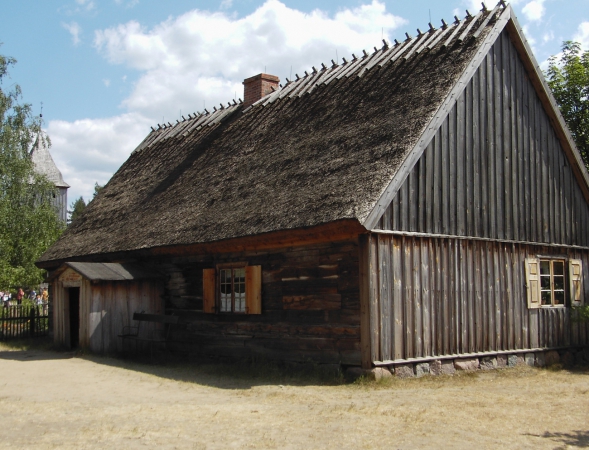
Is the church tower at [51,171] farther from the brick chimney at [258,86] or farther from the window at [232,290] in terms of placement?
the window at [232,290]

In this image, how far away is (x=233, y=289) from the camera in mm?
13922

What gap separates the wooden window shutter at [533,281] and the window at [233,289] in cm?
571

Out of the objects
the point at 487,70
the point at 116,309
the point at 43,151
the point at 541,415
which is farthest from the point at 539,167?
the point at 43,151

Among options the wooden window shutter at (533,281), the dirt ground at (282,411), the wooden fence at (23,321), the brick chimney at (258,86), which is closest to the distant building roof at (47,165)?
the wooden fence at (23,321)

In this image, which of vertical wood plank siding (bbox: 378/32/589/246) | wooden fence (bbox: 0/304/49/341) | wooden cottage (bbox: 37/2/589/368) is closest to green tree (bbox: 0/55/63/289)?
wooden fence (bbox: 0/304/49/341)

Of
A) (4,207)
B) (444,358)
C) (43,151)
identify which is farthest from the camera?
(43,151)

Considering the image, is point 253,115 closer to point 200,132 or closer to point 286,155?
point 200,132

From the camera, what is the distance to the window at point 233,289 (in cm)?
1305

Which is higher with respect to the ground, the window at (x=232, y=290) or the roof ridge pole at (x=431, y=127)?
the roof ridge pole at (x=431, y=127)

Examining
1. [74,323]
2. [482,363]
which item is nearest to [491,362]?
[482,363]

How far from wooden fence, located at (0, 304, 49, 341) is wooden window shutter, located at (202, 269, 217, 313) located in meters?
10.1

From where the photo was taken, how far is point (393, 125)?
40.2ft

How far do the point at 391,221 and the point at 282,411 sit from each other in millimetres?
4075

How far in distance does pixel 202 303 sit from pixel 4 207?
15622 mm
